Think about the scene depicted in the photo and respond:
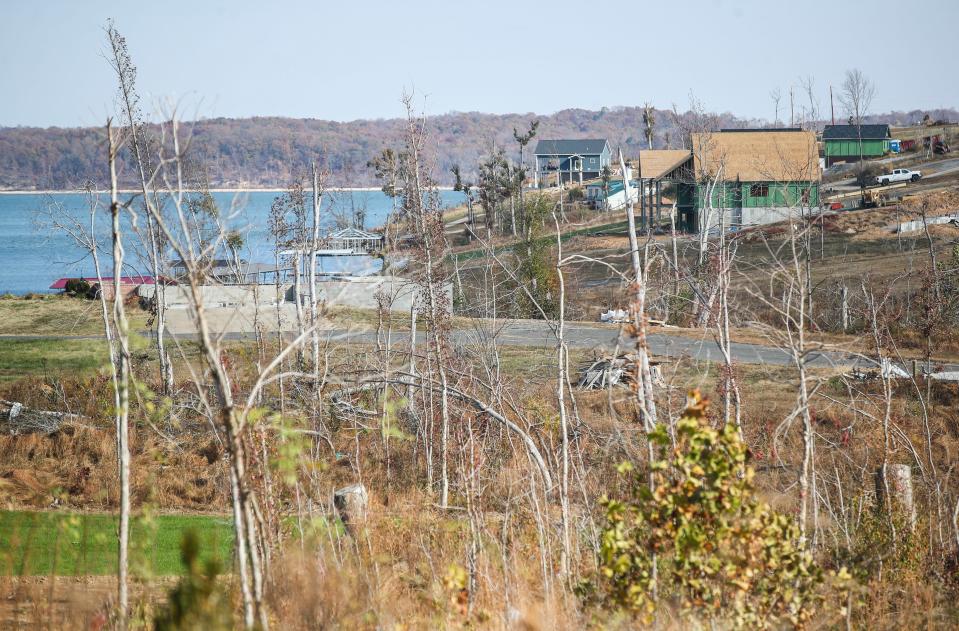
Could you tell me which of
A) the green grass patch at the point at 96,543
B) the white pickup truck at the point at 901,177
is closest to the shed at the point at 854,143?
the white pickup truck at the point at 901,177

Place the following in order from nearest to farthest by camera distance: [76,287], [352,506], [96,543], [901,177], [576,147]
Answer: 1. [352,506]
2. [96,543]
3. [76,287]
4. [901,177]
5. [576,147]

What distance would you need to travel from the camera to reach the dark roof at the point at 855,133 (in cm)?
7894

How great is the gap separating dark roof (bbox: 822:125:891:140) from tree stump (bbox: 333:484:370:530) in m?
78.2

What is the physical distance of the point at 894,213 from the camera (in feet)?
160

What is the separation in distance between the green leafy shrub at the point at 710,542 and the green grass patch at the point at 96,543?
19.6 feet

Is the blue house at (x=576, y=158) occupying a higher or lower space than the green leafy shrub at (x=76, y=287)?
higher

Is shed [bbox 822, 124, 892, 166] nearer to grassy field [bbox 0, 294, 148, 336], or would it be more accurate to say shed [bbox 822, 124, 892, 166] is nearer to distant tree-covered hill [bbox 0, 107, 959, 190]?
distant tree-covered hill [bbox 0, 107, 959, 190]

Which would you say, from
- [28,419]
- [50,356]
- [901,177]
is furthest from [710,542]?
[901,177]

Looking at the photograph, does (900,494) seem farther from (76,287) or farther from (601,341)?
(76,287)

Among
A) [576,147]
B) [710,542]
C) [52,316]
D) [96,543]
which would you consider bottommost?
[96,543]

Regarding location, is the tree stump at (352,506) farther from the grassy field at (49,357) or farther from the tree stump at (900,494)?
the grassy field at (49,357)

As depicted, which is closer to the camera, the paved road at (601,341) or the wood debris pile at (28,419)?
the wood debris pile at (28,419)

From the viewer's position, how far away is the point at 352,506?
33.8 ft

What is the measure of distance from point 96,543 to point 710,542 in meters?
9.86
